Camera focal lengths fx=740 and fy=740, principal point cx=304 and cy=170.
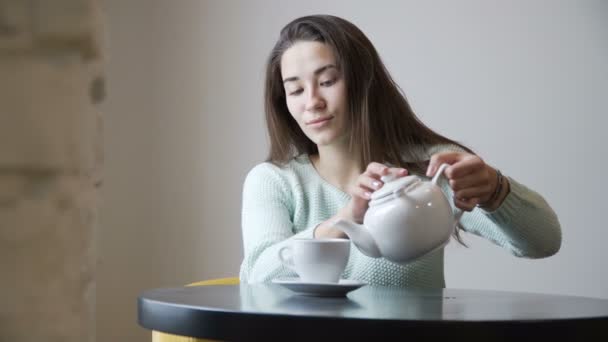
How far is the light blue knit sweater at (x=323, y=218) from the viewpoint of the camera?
4.84 ft

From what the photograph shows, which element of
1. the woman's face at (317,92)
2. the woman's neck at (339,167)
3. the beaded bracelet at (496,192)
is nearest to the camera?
the beaded bracelet at (496,192)

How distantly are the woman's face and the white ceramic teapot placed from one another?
23.1 inches

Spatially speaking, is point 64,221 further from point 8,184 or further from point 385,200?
point 385,200

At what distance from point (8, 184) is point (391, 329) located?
58 centimetres

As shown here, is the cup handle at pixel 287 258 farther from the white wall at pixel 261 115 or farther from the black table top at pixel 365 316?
the white wall at pixel 261 115

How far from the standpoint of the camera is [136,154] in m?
3.09

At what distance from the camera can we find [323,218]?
5.96ft

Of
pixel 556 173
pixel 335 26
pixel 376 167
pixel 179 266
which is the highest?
pixel 335 26

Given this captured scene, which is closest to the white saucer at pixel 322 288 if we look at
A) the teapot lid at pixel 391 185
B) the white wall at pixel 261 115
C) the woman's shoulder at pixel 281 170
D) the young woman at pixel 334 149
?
the teapot lid at pixel 391 185

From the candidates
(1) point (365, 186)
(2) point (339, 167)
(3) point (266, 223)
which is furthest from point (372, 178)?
(2) point (339, 167)

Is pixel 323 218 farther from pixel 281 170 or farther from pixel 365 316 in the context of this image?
pixel 365 316

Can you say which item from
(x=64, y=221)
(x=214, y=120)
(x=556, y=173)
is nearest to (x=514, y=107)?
(x=556, y=173)

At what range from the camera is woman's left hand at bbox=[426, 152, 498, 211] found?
127cm

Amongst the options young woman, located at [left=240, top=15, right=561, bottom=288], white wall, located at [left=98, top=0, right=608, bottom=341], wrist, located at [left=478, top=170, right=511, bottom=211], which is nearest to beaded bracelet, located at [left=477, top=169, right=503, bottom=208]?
wrist, located at [left=478, top=170, right=511, bottom=211]
